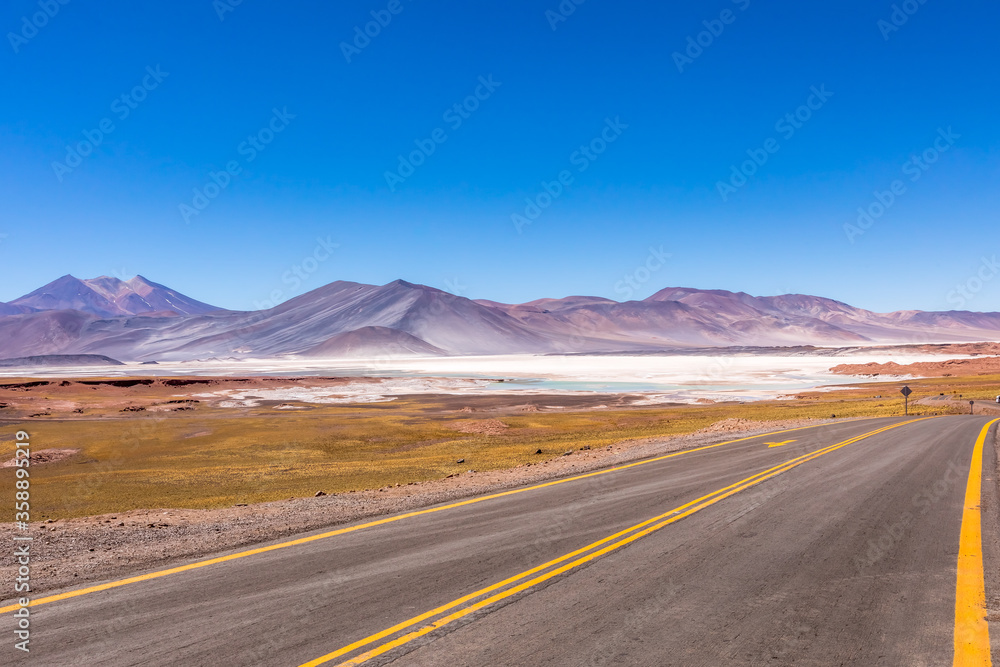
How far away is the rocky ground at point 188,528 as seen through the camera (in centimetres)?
796

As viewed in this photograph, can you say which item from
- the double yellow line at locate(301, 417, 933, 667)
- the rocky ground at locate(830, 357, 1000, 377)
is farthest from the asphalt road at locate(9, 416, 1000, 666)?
the rocky ground at locate(830, 357, 1000, 377)

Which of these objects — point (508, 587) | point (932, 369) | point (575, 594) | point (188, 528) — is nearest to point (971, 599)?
point (575, 594)

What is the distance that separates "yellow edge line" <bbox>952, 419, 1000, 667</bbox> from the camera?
5738mm

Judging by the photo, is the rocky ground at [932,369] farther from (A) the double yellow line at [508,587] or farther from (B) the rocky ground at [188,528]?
(A) the double yellow line at [508,587]

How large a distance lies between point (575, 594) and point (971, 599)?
4.76 metres

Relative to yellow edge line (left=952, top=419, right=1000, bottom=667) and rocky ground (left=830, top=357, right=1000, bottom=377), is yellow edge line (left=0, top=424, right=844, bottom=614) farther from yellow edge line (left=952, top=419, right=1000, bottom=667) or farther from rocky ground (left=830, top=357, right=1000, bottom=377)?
rocky ground (left=830, top=357, right=1000, bottom=377)

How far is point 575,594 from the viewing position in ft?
23.5

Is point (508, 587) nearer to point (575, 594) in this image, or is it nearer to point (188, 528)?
point (575, 594)

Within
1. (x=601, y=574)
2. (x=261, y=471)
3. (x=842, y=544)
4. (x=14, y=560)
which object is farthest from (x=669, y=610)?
(x=261, y=471)

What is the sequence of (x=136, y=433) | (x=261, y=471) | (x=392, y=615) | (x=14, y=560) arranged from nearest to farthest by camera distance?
(x=392, y=615), (x=14, y=560), (x=261, y=471), (x=136, y=433)

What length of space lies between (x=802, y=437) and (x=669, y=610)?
2041 centimetres

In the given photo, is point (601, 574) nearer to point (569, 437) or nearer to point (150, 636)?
point (150, 636)

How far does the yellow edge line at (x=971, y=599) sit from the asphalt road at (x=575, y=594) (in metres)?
0.10

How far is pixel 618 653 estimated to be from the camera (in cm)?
575
